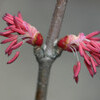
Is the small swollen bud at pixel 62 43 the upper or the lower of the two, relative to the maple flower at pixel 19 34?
lower

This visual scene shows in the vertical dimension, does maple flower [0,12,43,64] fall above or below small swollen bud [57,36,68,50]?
above

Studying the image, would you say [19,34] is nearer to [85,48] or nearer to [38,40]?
[38,40]

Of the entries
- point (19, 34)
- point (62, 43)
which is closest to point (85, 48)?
point (62, 43)

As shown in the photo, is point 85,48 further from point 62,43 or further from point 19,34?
point 19,34
